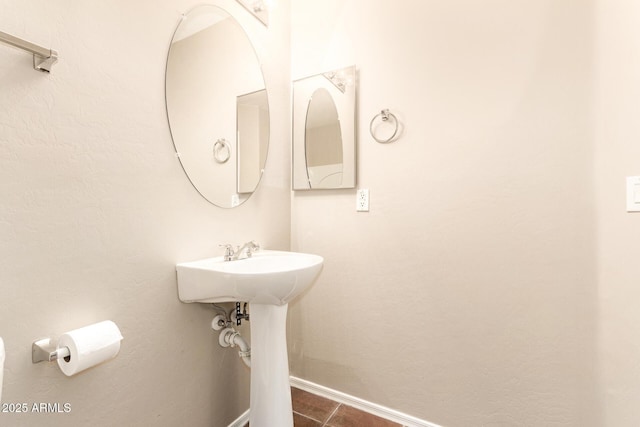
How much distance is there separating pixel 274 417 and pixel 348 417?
0.51 m

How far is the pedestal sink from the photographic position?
1.07 m

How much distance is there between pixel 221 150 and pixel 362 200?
77 cm

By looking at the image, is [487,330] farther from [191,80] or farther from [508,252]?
[191,80]

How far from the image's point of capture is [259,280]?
1044mm

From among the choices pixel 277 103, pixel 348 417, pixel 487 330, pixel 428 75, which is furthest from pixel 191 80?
pixel 348 417

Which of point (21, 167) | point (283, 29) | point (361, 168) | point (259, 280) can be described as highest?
point (283, 29)

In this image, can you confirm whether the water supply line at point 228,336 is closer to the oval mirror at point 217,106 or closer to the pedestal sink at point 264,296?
the pedestal sink at point 264,296

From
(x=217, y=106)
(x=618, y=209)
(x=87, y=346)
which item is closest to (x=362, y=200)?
(x=217, y=106)

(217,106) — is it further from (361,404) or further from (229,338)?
(361,404)

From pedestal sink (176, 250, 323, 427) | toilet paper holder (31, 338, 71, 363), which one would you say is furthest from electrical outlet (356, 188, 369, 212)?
toilet paper holder (31, 338, 71, 363)

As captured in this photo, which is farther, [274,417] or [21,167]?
[274,417]

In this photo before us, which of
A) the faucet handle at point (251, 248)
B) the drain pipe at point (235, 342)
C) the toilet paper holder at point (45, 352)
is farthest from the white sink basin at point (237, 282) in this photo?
the toilet paper holder at point (45, 352)

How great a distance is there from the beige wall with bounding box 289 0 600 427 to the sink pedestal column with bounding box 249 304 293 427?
0.52 meters

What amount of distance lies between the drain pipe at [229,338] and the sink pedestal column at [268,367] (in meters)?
0.06
